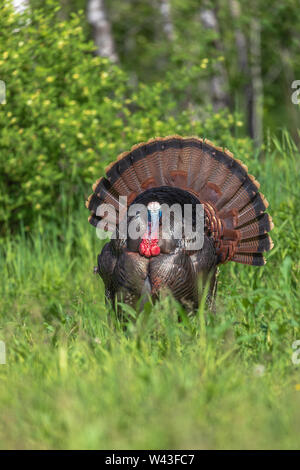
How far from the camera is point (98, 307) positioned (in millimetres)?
4430

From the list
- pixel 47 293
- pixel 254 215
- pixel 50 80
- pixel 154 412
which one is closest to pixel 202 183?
pixel 254 215

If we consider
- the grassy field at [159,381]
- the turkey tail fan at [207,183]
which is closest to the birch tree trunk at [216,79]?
the turkey tail fan at [207,183]

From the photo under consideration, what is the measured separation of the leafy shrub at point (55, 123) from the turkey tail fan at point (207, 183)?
1665 millimetres

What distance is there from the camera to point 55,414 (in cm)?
288

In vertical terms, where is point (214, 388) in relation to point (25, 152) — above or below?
below

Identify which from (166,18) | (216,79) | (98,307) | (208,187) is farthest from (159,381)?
(166,18)

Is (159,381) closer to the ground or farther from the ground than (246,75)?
closer to the ground

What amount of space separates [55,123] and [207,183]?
2.47 metres

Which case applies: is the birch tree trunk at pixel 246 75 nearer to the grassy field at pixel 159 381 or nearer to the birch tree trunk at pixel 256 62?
the birch tree trunk at pixel 256 62

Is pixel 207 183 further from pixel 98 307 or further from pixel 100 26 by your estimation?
pixel 100 26

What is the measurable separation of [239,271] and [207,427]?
2507 millimetres

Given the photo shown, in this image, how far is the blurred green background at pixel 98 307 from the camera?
9.15 feet
